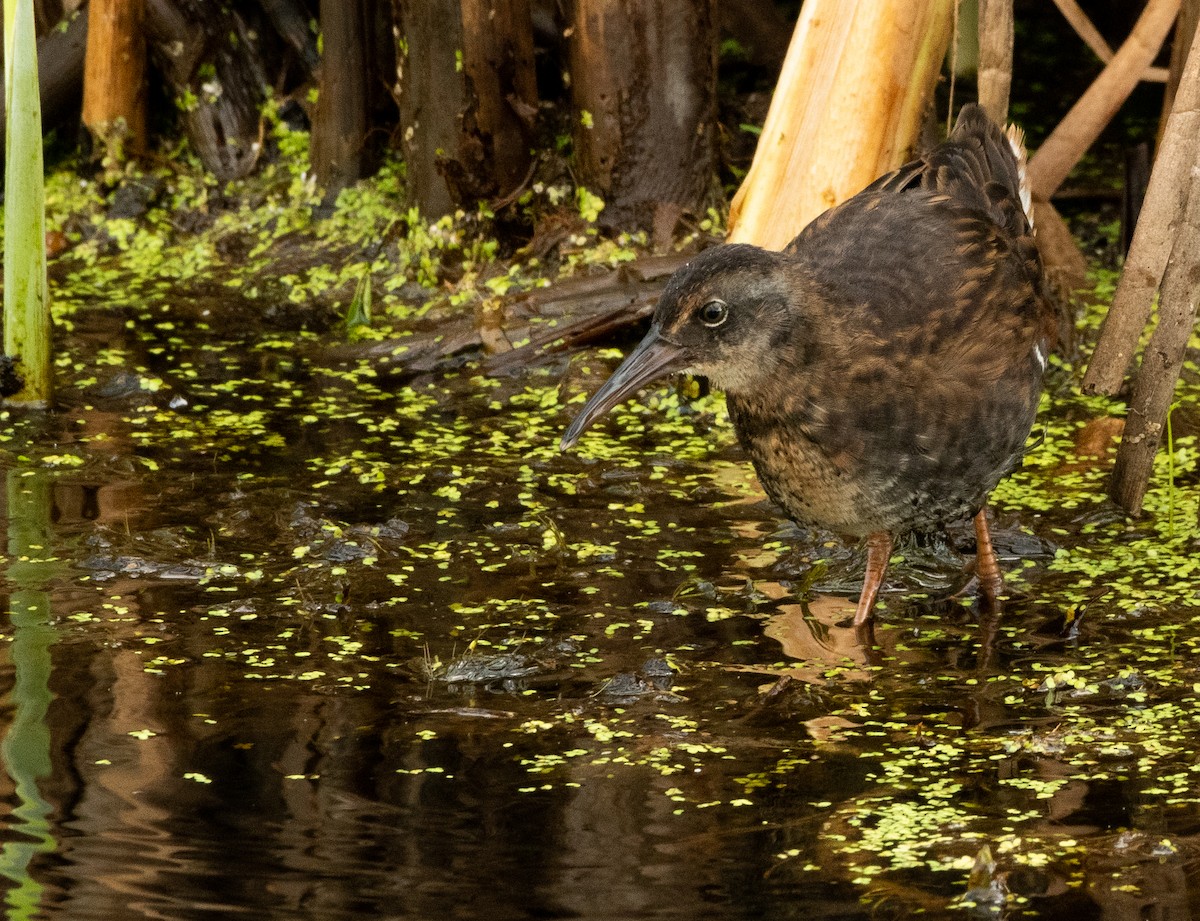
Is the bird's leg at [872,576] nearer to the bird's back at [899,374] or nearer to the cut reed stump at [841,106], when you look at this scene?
the bird's back at [899,374]

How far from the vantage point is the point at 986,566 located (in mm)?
4363

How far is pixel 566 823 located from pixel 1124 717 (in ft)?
4.20

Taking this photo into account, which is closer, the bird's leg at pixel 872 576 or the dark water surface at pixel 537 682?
the dark water surface at pixel 537 682

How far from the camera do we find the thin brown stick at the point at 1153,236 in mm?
4281

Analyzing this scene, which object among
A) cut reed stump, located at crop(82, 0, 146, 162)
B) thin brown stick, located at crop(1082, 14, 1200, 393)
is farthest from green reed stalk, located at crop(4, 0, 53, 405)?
thin brown stick, located at crop(1082, 14, 1200, 393)

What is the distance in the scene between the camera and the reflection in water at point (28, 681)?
289cm

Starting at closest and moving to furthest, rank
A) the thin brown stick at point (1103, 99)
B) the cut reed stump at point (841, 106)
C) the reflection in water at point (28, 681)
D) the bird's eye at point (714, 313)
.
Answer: the reflection in water at point (28, 681)
the bird's eye at point (714, 313)
the cut reed stump at point (841, 106)
the thin brown stick at point (1103, 99)

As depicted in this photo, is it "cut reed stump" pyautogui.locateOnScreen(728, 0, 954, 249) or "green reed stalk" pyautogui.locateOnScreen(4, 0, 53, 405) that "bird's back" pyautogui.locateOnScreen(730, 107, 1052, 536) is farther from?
"green reed stalk" pyautogui.locateOnScreen(4, 0, 53, 405)

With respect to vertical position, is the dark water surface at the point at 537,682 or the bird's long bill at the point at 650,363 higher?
the bird's long bill at the point at 650,363

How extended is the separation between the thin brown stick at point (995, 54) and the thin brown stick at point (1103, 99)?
0.77 meters

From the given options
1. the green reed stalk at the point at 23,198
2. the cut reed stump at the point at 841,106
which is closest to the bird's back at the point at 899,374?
the cut reed stump at the point at 841,106

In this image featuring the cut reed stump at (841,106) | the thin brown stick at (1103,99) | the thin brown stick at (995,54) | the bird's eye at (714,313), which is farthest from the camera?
the thin brown stick at (1103,99)

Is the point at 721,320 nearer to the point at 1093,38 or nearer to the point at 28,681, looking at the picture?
the point at 28,681

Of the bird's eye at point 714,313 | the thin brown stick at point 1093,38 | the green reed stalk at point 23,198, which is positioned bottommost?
the bird's eye at point 714,313
